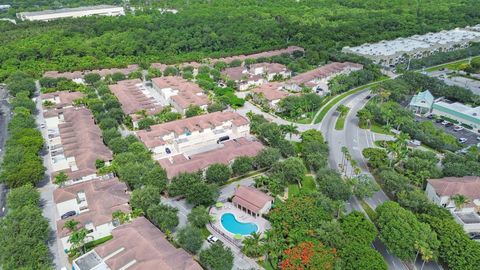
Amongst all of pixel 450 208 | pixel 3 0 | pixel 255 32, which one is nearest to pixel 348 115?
pixel 450 208

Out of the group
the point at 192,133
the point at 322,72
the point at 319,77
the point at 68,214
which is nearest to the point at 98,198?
the point at 68,214

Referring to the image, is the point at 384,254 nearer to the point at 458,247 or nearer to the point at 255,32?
the point at 458,247

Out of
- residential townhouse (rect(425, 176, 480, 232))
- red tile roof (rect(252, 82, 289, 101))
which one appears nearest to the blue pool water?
residential townhouse (rect(425, 176, 480, 232))

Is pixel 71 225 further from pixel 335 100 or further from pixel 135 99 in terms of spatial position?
pixel 335 100

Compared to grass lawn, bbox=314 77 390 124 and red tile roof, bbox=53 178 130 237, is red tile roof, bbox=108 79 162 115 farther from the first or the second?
grass lawn, bbox=314 77 390 124

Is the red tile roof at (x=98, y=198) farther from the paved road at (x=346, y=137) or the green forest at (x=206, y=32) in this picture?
the green forest at (x=206, y=32)
